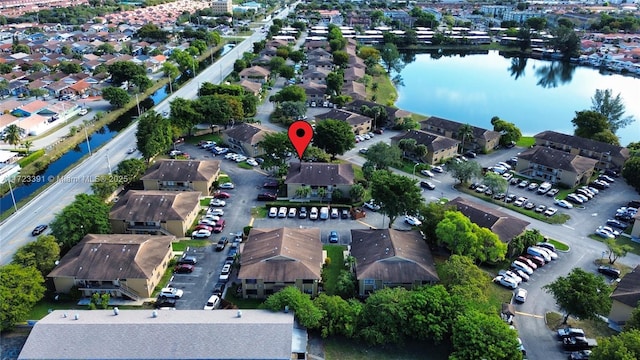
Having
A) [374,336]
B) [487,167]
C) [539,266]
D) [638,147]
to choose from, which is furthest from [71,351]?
[638,147]

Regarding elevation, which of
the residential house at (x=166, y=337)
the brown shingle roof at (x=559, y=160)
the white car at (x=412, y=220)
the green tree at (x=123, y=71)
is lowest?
the white car at (x=412, y=220)

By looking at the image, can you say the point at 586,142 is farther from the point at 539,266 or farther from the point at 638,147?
the point at 539,266

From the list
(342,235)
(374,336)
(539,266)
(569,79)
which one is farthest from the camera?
(569,79)

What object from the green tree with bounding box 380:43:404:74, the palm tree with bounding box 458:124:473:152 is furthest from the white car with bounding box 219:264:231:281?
the green tree with bounding box 380:43:404:74

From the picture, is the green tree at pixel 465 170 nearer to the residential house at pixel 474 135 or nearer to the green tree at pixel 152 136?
the residential house at pixel 474 135

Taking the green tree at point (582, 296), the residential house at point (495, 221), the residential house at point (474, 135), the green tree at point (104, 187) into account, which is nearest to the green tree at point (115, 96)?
the green tree at point (104, 187)

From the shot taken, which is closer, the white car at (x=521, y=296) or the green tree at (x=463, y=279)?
the green tree at (x=463, y=279)
